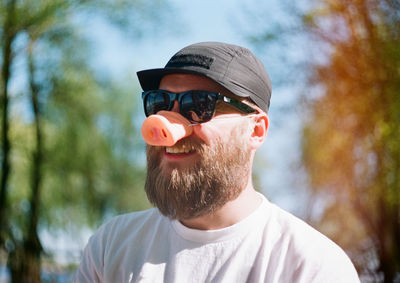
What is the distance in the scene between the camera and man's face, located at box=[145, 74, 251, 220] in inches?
54.3

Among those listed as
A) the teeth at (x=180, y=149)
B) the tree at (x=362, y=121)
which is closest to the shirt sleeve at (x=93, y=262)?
the teeth at (x=180, y=149)

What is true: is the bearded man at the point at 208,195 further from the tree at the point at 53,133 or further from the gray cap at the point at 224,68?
the tree at the point at 53,133

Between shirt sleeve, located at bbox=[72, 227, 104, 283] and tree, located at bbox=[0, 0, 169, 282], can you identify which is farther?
tree, located at bbox=[0, 0, 169, 282]

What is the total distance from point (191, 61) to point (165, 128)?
0.78ft

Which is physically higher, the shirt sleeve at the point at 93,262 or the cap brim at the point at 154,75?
the cap brim at the point at 154,75

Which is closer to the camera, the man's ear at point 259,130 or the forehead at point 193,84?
the forehead at point 193,84

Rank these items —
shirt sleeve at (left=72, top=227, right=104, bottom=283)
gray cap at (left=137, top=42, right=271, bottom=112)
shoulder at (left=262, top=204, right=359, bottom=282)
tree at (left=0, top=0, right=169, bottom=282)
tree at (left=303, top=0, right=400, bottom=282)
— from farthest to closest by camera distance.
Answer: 1. tree at (left=0, top=0, right=169, bottom=282)
2. tree at (left=303, top=0, right=400, bottom=282)
3. shirt sleeve at (left=72, top=227, right=104, bottom=283)
4. gray cap at (left=137, top=42, right=271, bottom=112)
5. shoulder at (left=262, top=204, right=359, bottom=282)

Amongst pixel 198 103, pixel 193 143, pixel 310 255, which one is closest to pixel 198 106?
pixel 198 103

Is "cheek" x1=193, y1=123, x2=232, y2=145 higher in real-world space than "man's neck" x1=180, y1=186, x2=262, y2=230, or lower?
higher

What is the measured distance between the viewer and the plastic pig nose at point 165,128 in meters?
1.32

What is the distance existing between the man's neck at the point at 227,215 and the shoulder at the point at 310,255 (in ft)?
0.36

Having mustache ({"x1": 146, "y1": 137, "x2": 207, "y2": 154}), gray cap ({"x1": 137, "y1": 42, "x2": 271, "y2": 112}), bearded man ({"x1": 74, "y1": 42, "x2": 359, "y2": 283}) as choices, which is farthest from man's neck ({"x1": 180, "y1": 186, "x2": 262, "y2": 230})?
gray cap ({"x1": 137, "y1": 42, "x2": 271, "y2": 112})

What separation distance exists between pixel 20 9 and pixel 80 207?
417 centimetres

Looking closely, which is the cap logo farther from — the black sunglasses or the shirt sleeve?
the shirt sleeve
